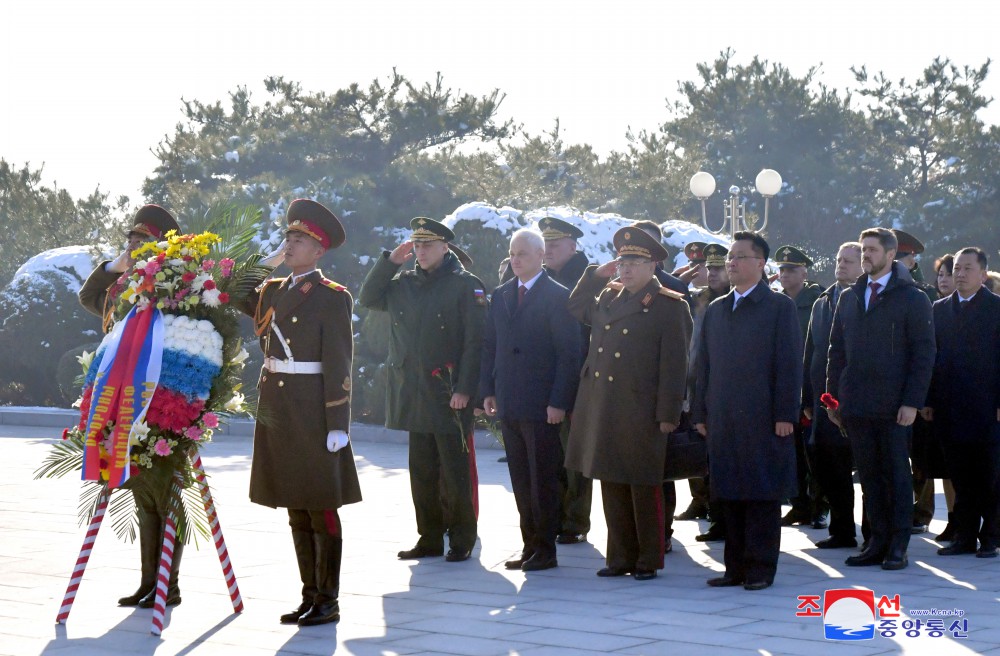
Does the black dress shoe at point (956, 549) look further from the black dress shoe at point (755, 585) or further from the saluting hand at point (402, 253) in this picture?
the saluting hand at point (402, 253)

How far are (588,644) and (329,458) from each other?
1566 mm

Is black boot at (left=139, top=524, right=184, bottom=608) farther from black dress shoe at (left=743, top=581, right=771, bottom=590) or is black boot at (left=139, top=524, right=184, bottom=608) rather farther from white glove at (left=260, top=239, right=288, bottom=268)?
black dress shoe at (left=743, top=581, right=771, bottom=590)

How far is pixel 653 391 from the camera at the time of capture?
25.1 feet

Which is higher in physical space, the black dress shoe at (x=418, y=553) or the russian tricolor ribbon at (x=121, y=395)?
Answer: the russian tricolor ribbon at (x=121, y=395)

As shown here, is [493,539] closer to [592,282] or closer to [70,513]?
[592,282]

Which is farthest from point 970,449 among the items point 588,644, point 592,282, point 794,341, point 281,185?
point 281,185

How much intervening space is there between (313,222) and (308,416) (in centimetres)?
96

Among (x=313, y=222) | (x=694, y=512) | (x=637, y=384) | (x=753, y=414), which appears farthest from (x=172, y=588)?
(x=694, y=512)

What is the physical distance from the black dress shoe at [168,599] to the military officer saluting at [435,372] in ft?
5.79

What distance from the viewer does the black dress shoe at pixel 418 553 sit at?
8.42 m

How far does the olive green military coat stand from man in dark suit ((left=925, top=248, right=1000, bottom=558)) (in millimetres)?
2947

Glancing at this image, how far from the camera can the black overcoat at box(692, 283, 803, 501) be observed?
7.35 metres

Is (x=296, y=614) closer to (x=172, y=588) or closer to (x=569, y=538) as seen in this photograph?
(x=172, y=588)

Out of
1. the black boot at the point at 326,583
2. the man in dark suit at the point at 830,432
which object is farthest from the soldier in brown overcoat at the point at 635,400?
the black boot at the point at 326,583
